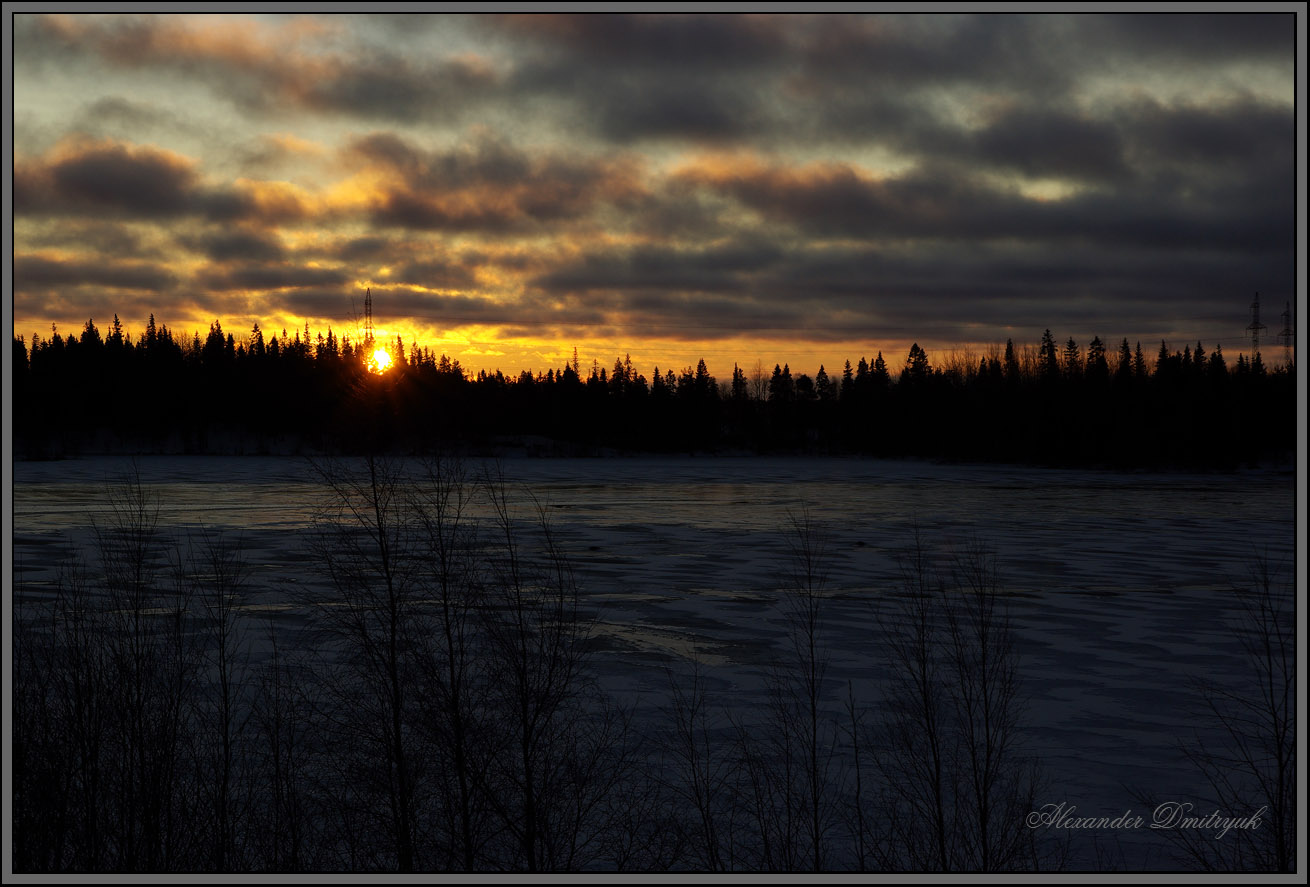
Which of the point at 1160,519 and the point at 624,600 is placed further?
the point at 1160,519

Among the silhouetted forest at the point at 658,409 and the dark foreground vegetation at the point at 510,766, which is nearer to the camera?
the dark foreground vegetation at the point at 510,766

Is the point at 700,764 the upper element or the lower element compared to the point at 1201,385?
lower

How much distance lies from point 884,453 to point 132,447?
9448 centimetres

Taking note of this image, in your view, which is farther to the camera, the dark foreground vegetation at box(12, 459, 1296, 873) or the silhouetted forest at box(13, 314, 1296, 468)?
the silhouetted forest at box(13, 314, 1296, 468)

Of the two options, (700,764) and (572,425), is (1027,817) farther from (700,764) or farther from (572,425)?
(572,425)

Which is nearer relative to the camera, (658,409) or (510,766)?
(510,766)

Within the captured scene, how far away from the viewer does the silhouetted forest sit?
101 meters

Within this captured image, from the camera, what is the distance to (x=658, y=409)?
14012 centimetres

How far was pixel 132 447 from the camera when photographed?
371ft

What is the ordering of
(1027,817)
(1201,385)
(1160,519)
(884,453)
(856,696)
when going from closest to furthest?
(1027,817), (856,696), (1160,519), (1201,385), (884,453)

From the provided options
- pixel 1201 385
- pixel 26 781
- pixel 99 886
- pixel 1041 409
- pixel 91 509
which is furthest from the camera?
pixel 1041 409

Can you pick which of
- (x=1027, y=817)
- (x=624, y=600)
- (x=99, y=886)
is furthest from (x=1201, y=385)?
(x=99, y=886)

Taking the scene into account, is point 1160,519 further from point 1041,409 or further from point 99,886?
point 1041,409

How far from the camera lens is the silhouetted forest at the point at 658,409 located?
101125mm
